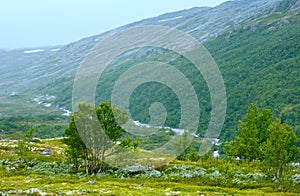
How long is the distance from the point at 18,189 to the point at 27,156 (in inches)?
947

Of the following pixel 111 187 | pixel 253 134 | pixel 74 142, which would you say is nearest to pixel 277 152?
pixel 111 187

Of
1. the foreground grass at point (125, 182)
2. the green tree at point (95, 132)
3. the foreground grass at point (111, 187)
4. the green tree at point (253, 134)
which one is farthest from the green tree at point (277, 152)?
the green tree at point (253, 134)

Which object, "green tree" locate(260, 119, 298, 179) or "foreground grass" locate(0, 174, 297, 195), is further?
"green tree" locate(260, 119, 298, 179)

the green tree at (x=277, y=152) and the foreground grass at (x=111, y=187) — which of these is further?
the green tree at (x=277, y=152)

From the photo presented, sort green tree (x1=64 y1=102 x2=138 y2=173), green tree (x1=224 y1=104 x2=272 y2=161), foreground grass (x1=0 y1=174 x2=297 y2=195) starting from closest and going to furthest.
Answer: foreground grass (x1=0 y1=174 x2=297 y2=195) → green tree (x1=64 y1=102 x2=138 y2=173) → green tree (x1=224 y1=104 x2=272 y2=161)

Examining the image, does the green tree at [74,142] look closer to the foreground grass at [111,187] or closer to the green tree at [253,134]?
the foreground grass at [111,187]

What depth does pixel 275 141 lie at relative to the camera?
132 feet

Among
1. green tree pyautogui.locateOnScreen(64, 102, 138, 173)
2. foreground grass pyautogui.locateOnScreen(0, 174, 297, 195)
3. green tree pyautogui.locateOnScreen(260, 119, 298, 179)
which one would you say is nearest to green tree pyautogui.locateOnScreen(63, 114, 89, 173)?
green tree pyautogui.locateOnScreen(64, 102, 138, 173)

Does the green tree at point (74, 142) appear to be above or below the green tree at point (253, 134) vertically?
above

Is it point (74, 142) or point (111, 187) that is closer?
point (111, 187)

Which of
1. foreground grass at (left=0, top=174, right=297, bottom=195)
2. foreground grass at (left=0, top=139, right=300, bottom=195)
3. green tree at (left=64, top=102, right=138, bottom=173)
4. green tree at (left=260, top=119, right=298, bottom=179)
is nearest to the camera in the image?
foreground grass at (left=0, top=174, right=297, bottom=195)

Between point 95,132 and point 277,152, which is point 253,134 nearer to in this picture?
point 277,152

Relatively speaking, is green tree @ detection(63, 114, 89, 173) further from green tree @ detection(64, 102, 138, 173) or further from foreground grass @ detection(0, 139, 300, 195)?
foreground grass @ detection(0, 139, 300, 195)

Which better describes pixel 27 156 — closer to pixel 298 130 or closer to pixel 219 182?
pixel 219 182
